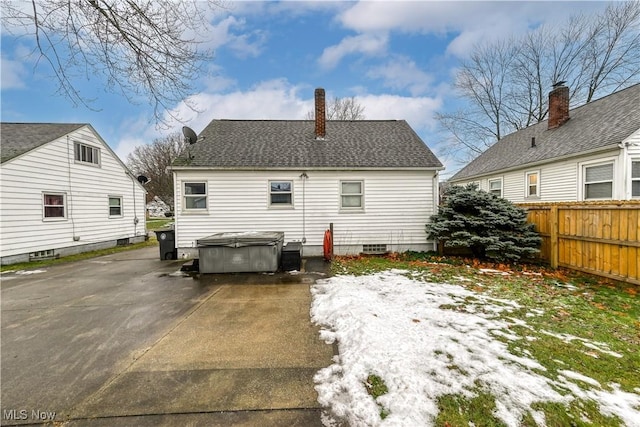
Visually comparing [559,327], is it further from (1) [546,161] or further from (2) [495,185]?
(2) [495,185]

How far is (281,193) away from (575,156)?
36.4 ft

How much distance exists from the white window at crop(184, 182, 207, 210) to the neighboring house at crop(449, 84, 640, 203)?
10374 mm

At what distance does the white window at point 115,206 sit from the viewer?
1308 cm

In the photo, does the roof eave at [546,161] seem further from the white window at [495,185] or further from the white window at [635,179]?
the white window at [635,179]

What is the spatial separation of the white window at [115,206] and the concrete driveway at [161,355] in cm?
832

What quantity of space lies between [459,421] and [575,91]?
26832 mm

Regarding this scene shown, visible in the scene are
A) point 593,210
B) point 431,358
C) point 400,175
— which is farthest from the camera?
point 400,175

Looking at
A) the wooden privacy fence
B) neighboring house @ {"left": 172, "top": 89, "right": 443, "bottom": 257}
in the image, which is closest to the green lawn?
the wooden privacy fence

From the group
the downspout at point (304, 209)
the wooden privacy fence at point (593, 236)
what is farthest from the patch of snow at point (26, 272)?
the wooden privacy fence at point (593, 236)

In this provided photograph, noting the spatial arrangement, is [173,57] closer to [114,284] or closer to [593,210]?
[114,284]

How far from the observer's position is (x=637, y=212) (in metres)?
5.24

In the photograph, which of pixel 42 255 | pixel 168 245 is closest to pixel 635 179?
pixel 168 245

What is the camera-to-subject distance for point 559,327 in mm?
3600

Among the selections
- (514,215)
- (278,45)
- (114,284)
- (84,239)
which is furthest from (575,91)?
(84,239)
